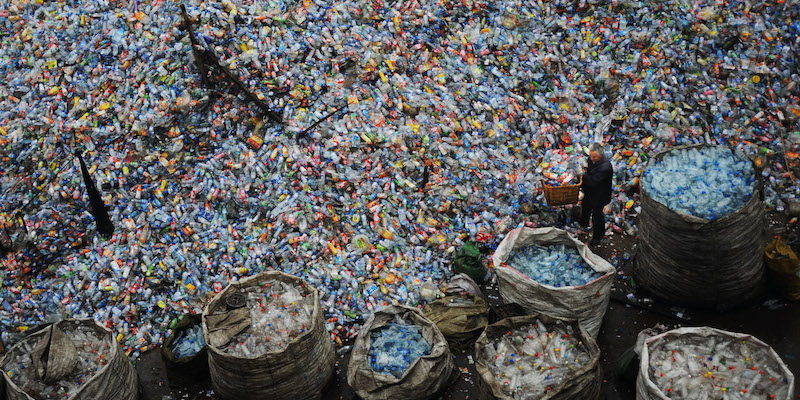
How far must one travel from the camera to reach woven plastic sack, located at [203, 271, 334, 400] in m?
5.85

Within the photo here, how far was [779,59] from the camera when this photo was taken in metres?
8.81

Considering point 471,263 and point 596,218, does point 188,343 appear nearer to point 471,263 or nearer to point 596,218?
point 471,263

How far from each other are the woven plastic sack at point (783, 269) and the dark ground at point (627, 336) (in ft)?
0.39

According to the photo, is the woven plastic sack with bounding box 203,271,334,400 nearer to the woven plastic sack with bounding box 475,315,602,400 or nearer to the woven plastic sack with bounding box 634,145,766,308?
the woven plastic sack with bounding box 475,315,602,400

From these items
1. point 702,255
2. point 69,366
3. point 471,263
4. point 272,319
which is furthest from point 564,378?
point 69,366

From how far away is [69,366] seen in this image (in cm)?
604

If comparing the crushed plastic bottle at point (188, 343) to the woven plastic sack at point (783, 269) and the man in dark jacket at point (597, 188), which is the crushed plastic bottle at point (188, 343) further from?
the woven plastic sack at point (783, 269)

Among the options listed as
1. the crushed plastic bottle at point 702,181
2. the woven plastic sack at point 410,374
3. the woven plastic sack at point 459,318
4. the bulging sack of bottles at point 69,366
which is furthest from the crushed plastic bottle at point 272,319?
the crushed plastic bottle at point 702,181

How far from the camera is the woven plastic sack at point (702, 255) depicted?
20.0 ft

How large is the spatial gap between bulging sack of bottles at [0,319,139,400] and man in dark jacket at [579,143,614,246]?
501cm

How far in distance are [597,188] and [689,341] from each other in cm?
231

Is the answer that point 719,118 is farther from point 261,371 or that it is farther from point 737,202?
point 261,371

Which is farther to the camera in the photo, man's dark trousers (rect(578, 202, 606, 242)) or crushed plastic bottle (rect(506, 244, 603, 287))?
man's dark trousers (rect(578, 202, 606, 242))

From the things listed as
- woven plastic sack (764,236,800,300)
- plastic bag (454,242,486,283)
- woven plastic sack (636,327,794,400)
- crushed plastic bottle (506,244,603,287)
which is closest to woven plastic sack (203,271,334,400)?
plastic bag (454,242,486,283)
